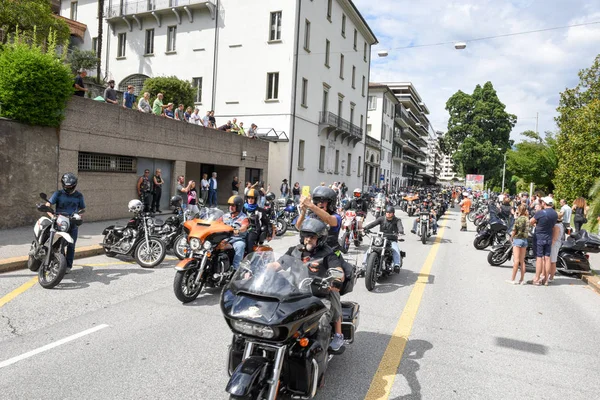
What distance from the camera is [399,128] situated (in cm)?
6338

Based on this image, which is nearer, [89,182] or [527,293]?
[527,293]

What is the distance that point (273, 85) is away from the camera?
27719 mm

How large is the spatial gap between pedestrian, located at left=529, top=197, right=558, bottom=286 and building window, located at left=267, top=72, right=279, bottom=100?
70.4ft

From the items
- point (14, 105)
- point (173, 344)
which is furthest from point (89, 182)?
point (173, 344)

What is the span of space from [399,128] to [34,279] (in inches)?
2393

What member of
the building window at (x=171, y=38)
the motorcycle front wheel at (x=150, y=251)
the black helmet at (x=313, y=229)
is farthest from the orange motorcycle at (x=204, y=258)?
the building window at (x=171, y=38)

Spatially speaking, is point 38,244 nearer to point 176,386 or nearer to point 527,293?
point 176,386

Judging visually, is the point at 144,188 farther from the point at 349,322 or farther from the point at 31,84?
the point at 349,322

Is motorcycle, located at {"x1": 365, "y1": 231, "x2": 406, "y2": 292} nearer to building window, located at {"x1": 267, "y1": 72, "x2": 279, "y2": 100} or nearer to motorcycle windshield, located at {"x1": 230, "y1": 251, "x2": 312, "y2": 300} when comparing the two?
motorcycle windshield, located at {"x1": 230, "y1": 251, "x2": 312, "y2": 300}

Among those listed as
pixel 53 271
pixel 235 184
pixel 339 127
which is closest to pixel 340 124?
pixel 339 127

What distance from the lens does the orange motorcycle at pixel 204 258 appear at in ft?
19.6

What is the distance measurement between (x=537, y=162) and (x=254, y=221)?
3867cm

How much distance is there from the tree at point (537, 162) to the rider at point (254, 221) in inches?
1453

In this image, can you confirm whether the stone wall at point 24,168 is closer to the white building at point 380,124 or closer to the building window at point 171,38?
the building window at point 171,38
